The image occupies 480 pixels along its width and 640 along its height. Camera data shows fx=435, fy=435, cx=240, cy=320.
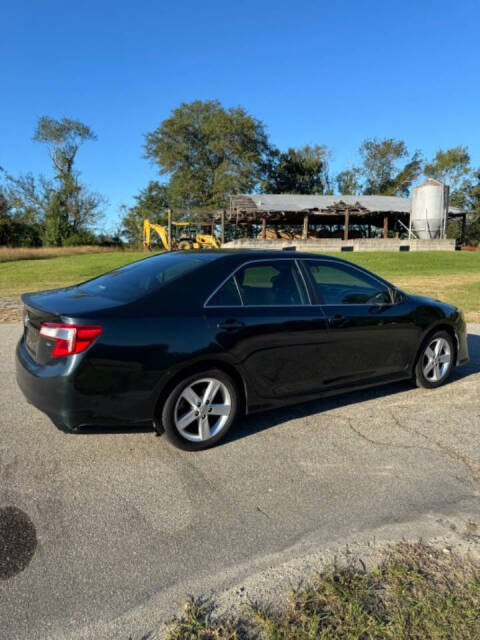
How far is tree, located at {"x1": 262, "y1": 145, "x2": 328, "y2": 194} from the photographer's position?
55.9 m

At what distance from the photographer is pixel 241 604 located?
1946mm

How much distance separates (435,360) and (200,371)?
2947 millimetres

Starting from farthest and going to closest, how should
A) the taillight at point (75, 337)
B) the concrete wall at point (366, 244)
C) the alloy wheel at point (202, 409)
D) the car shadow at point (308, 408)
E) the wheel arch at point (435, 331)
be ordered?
the concrete wall at point (366, 244)
the wheel arch at point (435, 331)
the car shadow at point (308, 408)
the alloy wheel at point (202, 409)
the taillight at point (75, 337)

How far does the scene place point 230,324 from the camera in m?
3.39

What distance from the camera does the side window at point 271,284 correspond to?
12.0ft

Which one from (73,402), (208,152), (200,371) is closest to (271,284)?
(200,371)

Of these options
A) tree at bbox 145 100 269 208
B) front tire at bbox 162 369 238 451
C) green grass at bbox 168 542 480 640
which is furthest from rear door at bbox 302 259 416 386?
tree at bbox 145 100 269 208

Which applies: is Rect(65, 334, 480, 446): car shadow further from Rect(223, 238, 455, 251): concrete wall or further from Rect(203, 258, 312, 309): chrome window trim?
Rect(223, 238, 455, 251): concrete wall

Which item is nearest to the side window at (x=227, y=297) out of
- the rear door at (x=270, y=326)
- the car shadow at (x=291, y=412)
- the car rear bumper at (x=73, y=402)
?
the rear door at (x=270, y=326)

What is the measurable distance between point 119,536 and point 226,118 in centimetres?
5658

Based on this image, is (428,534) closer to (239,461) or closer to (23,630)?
(239,461)

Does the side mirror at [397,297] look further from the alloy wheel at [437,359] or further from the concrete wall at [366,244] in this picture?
the concrete wall at [366,244]

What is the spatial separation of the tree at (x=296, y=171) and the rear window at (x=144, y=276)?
52.9 meters

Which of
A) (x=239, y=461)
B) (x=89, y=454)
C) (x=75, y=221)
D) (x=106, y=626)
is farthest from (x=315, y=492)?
(x=75, y=221)
